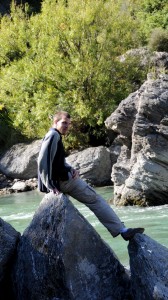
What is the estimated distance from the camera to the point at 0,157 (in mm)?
30469

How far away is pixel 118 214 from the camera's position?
15523 mm

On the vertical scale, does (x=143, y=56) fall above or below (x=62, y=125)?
above

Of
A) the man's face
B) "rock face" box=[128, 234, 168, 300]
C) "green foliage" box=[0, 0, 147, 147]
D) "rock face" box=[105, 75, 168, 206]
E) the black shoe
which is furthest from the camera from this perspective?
"green foliage" box=[0, 0, 147, 147]

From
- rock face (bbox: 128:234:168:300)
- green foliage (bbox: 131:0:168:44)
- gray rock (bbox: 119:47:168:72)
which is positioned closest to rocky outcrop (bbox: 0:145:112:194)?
gray rock (bbox: 119:47:168:72)

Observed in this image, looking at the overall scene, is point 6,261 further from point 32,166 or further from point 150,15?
point 150,15

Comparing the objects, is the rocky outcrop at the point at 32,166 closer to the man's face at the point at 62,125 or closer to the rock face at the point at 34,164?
the rock face at the point at 34,164

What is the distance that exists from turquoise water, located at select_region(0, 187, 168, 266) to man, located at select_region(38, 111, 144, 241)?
7.87 feet

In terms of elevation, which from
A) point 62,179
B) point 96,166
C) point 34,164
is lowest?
point 96,166

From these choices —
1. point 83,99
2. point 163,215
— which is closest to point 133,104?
point 163,215

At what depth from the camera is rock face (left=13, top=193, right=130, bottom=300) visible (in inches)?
265

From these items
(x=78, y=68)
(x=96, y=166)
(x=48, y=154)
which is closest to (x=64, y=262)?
(x=48, y=154)

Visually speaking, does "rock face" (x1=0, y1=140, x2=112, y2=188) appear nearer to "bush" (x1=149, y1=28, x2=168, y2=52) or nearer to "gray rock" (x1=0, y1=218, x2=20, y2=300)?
"bush" (x1=149, y1=28, x2=168, y2=52)

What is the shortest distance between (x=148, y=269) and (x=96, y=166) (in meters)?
16.9

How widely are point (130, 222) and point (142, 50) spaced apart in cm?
1594
